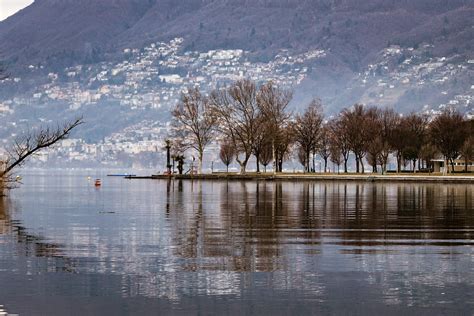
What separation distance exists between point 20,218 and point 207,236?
1279 cm

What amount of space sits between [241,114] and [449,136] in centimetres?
3245

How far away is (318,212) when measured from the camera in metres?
48.8

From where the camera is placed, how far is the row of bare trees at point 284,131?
138250 mm

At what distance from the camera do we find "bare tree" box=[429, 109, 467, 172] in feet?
495

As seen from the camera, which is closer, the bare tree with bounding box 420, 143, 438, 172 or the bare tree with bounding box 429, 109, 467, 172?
the bare tree with bounding box 420, 143, 438, 172

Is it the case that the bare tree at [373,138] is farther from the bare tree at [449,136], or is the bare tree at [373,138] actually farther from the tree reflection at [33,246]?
the tree reflection at [33,246]

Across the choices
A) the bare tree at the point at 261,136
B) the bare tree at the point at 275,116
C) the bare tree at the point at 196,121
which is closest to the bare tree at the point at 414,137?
the bare tree at the point at 275,116

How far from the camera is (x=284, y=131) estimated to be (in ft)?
455

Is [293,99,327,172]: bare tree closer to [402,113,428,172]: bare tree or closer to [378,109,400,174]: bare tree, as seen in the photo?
[378,109,400,174]: bare tree

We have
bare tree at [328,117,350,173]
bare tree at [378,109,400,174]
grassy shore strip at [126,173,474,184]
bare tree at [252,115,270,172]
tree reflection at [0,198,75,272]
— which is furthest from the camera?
bare tree at [328,117,350,173]

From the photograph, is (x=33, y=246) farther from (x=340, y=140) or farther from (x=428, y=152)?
(x=340, y=140)

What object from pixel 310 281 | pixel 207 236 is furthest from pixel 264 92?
pixel 310 281

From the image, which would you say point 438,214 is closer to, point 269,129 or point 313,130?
point 269,129

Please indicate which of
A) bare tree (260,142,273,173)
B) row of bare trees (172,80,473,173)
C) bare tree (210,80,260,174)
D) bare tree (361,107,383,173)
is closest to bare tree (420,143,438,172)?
row of bare trees (172,80,473,173)
